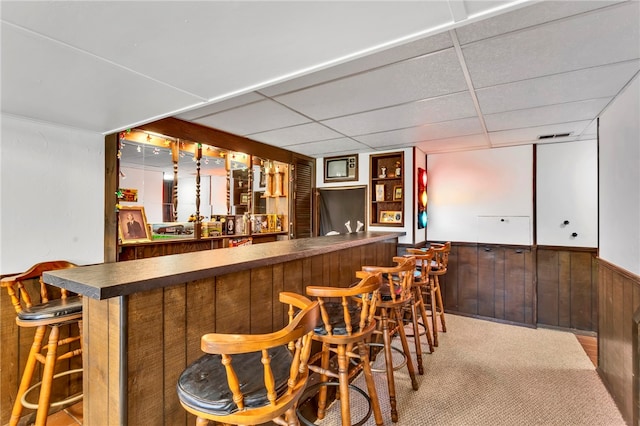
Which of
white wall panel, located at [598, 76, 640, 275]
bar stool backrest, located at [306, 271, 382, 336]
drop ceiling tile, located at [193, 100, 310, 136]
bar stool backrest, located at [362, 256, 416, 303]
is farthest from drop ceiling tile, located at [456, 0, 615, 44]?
drop ceiling tile, located at [193, 100, 310, 136]

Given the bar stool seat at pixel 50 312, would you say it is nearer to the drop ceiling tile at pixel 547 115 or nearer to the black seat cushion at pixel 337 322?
the black seat cushion at pixel 337 322

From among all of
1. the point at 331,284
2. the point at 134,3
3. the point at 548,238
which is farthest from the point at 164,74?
the point at 548,238

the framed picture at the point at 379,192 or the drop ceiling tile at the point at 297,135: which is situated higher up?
the drop ceiling tile at the point at 297,135

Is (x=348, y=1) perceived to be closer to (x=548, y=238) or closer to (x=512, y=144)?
(x=512, y=144)

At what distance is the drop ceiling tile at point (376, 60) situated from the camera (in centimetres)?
170

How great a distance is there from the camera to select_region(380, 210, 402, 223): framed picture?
4532 millimetres

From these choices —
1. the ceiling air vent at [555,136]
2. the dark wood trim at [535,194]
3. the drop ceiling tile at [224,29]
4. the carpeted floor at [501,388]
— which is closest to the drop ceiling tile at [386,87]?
the drop ceiling tile at [224,29]

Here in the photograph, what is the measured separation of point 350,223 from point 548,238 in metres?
2.77

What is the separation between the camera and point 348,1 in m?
1.06

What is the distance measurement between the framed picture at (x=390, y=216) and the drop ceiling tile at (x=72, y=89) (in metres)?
3.38

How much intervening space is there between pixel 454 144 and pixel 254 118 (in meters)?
2.80

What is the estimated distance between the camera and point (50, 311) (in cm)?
172

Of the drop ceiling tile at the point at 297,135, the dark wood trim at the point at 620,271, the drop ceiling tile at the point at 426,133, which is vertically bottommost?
the dark wood trim at the point at 620,271

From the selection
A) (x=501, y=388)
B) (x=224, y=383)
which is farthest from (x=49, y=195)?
(x=501, y=388)
